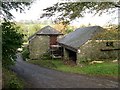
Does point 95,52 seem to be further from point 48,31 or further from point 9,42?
point 9,42

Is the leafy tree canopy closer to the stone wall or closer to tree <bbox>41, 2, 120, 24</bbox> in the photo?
tree <bbox>41, 2, 120, 24</bbox>

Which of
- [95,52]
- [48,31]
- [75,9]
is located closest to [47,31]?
[48,31]

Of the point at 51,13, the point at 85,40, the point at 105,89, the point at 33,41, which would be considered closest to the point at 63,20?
the point at 51,13

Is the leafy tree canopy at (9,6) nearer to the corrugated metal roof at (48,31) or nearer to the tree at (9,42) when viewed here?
the tree at (9,42)

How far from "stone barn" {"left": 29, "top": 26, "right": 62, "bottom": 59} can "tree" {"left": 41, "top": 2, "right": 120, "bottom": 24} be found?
73.0 feet

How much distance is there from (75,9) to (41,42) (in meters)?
23.5

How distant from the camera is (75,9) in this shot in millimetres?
14930

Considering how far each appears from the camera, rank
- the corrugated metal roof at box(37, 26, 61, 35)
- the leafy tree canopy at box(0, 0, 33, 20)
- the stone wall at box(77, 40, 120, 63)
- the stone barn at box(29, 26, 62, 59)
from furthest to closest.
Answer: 1. the corrugated metal roof at box(37, 26, 61, 35)
2. the stone barn at box(29, 26, 62, 59)
3. the stone wall at box(77, 40, 120, 63)
4. the leafy tree canopy at box(0, 0, 33, 20)

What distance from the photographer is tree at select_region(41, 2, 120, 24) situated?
48.4 feet

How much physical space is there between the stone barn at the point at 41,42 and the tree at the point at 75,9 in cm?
2226

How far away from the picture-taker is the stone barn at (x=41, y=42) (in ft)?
124

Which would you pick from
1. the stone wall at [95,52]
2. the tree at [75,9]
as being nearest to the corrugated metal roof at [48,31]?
the stone wall at [95,52]

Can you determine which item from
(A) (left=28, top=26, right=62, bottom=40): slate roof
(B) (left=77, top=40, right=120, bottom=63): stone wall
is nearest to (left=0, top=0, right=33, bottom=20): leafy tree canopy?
(B) (left=77, top=40, right=120, bottom=63): stone wall

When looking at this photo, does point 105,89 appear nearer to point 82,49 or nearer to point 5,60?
point 5,60
